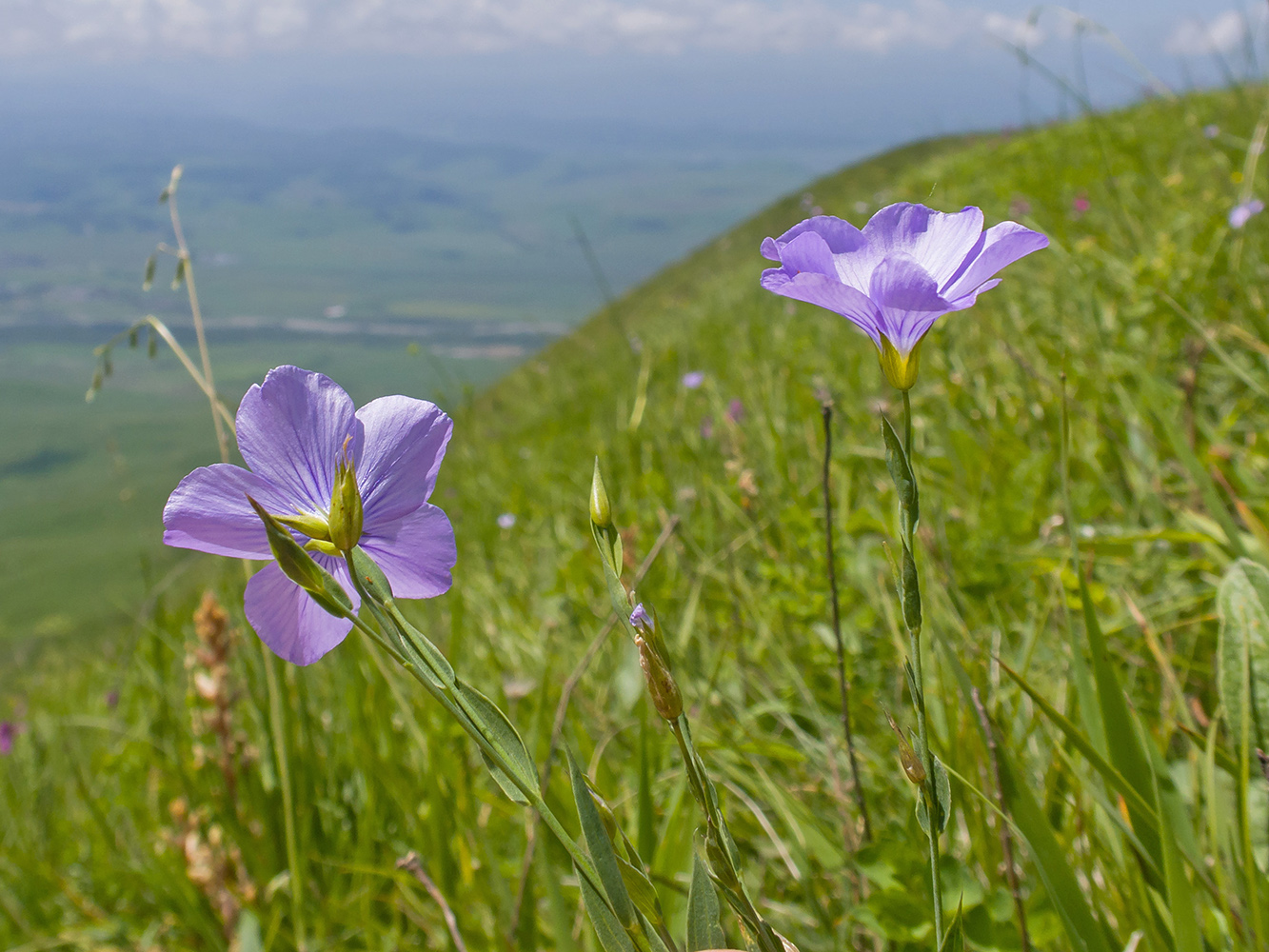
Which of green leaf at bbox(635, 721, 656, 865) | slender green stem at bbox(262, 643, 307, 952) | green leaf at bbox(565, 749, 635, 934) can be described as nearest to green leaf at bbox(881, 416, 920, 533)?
green leaf at bbox(565, 749, 635, 934)

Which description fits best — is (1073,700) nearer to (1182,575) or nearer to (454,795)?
(1182,575)

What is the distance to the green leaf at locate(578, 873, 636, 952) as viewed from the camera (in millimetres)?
485

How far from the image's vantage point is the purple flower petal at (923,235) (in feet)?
1.84

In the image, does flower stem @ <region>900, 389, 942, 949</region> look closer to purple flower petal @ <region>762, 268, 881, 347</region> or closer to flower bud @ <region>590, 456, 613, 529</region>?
purple flower petal @ <region>762, 268, 881, 347</region>

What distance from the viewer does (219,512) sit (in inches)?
20.2

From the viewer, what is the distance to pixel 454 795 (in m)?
1.37

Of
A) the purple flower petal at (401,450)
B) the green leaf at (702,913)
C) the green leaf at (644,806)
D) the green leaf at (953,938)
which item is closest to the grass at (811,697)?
the green leaf at (644,806)

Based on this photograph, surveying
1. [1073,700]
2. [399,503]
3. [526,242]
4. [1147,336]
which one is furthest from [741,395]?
[526,242]

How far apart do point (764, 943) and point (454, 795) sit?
0.99 meters

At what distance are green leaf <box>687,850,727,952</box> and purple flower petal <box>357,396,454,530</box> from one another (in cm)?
29

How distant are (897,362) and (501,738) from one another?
13.7 inches

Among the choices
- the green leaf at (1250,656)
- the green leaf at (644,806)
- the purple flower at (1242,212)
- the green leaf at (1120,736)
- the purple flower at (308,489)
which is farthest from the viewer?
the purple flower at (1242,212)

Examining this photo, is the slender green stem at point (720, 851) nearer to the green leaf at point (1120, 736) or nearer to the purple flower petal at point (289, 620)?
the purple flower petal at point (289, 620)

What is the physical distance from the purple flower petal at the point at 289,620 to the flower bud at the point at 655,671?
0.62 ft
